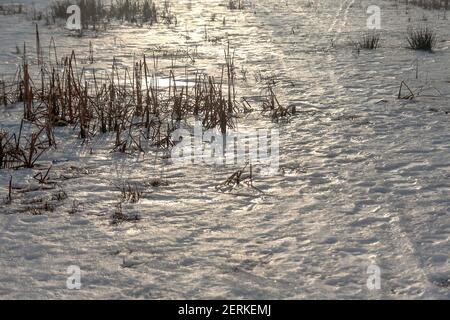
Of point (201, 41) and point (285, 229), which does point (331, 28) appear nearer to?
point (201, 41)

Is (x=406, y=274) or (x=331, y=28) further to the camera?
(x=331, y=28)

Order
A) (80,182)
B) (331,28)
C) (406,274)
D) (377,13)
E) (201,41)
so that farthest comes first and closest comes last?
1. (377,13)
2. (331,28)
3. (201,41)
4. (80,182)
5. (406,274)

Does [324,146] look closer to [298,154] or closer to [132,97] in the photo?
[298,154]

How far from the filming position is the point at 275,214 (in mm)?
3797

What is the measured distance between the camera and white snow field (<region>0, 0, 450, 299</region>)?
3.02 metres

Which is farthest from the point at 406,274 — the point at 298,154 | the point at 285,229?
the point at 298,154

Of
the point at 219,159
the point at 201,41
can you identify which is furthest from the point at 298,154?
the point at 201,41

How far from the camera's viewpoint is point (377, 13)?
11992 millimetres

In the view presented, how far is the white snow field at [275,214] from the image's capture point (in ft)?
9.91

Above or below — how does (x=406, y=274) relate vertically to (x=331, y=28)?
below

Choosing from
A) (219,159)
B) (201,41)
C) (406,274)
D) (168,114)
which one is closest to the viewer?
(406,274)
